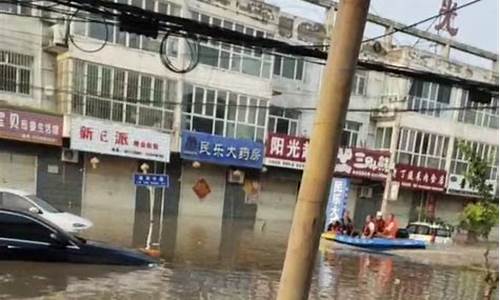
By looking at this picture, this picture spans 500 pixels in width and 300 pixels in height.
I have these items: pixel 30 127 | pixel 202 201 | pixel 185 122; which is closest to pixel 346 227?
pixel 202 201

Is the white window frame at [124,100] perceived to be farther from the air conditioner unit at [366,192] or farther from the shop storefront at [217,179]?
the air conditioner unit at [366,192]

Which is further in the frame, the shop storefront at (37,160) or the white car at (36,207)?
the shop storefront at (37,160)

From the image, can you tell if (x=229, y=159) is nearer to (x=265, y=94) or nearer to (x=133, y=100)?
(x=265, y=94)

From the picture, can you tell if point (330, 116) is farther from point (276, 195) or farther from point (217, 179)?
point (276, 195)

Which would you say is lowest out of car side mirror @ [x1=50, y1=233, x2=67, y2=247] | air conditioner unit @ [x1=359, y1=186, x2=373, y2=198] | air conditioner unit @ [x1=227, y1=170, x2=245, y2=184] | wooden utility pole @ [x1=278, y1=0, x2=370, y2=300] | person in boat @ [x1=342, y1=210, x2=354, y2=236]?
air conditioner unit @ [x1=359, y1=186, x2=373, y2=198]

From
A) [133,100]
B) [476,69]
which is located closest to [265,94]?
[133,100]

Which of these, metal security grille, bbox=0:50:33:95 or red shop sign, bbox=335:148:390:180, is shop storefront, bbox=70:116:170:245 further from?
red shop sign, bbox=335:148:390:180

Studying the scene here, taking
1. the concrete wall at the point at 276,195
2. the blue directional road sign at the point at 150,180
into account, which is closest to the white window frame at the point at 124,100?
the concrete wall at the point at 276,195

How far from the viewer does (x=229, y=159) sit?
25.8 m

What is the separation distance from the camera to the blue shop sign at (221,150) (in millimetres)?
24609

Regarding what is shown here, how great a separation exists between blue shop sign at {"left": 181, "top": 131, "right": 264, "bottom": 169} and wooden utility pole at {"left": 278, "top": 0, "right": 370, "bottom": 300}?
22.0 metres

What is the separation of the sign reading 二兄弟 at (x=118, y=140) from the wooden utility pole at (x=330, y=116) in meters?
20.6

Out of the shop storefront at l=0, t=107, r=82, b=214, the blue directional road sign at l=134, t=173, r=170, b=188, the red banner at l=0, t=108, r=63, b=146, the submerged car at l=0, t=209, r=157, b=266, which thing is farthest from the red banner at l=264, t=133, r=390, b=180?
the submerged car at l=0, t=209, r=157, b=266

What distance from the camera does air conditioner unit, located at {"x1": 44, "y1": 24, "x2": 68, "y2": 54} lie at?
70.7ft
